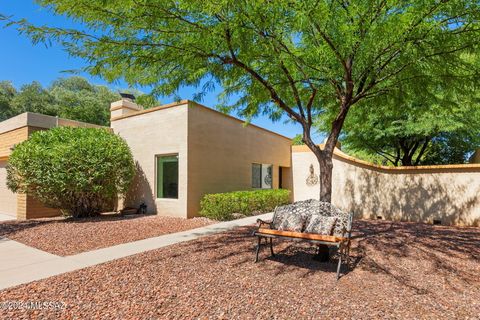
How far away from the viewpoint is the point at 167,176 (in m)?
11.0

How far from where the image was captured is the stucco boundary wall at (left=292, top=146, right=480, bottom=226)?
9.98 meters

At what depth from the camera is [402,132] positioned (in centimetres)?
1385

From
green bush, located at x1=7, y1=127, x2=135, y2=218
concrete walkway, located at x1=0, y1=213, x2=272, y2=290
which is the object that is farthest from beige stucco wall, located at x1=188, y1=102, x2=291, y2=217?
concrete walkway, located at x1=0, y1=213, x2=272, y2=290

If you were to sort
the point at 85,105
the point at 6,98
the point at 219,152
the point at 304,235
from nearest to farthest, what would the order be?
the point at 304,235 → the point at 219,152 → the point at 85,105 → the point at 6,98

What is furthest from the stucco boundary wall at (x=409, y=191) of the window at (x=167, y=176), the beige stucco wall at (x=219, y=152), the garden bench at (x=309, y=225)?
the window at (x=167, y=176)

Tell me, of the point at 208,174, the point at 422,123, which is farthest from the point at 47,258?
the point at 422,123

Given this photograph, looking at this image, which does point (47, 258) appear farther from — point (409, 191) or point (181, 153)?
point (409, 191)

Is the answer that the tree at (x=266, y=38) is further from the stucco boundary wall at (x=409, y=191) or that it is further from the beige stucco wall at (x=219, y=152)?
the stucco boundary wall at (x=409, y=191)

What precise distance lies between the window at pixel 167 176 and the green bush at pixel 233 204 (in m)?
1.29

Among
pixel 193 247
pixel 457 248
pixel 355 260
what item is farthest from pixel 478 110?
pixel 193 247

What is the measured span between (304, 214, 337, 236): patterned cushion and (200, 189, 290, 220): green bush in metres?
5.24

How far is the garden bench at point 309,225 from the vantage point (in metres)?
4.80

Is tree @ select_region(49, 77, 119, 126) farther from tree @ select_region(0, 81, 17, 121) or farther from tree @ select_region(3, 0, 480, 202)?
tree @ select_region(3, 0, 480, 202)

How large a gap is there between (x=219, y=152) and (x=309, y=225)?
708 cm
